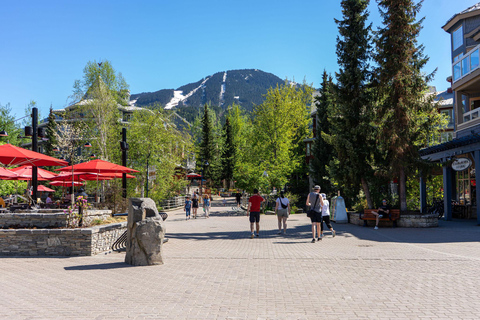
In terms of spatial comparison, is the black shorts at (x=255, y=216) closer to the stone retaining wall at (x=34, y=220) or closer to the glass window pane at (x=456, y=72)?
the stone retaining wall at (x=34, y=220)

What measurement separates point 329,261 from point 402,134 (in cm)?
1031

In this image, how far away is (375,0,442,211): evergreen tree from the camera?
16969 millimetres

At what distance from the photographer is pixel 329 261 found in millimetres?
8820

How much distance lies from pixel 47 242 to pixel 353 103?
14.6m

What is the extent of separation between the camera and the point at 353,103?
18.5 meters

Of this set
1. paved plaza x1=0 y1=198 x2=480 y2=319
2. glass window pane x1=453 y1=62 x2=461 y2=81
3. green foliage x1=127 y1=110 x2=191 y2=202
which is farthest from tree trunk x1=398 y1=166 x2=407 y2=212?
green foliage x1=127 y1=110 x2=191 y2=202

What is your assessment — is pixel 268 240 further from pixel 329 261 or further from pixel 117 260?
pixel 117 260

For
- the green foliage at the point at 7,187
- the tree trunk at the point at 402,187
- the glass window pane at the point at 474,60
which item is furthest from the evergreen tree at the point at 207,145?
the tree trunk at the point at 402,187

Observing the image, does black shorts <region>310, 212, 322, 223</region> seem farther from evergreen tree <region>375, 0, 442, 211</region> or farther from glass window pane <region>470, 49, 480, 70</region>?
glass window pane <region>470, 49, 480, 70</region>

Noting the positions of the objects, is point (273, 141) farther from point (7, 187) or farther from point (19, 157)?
point (7, 187)

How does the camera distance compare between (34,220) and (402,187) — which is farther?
(402,187)

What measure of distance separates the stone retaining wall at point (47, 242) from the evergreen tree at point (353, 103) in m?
12.7


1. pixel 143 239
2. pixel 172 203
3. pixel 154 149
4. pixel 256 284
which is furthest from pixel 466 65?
pixel 172 203

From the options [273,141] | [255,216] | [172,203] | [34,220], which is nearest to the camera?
[34,220]
